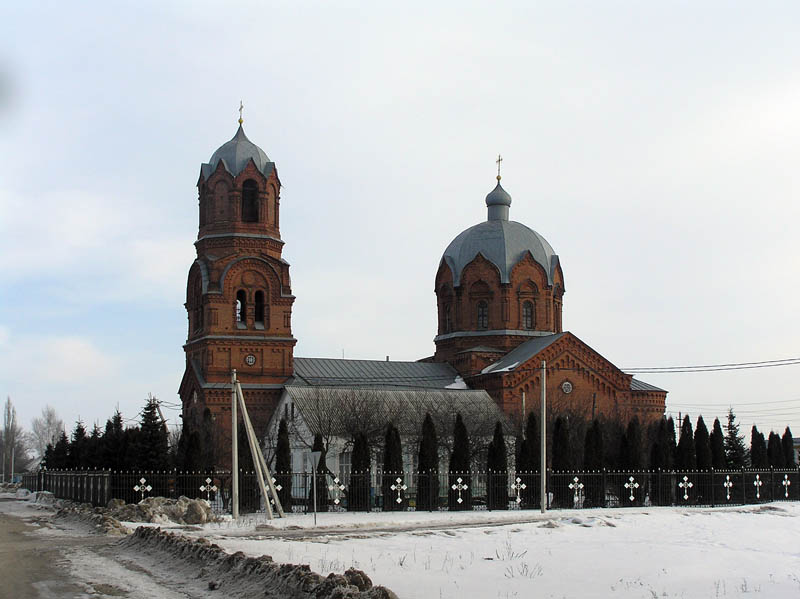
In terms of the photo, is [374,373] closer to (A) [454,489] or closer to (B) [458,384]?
(B) [458,384]

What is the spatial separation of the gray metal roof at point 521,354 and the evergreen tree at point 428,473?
15.1 m

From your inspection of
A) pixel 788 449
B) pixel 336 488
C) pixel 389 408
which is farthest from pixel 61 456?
pixel 788 449

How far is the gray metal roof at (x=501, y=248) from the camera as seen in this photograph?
57.5 m

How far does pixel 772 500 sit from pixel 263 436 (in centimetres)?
2263

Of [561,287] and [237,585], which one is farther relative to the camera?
[561,287]

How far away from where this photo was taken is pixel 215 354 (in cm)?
4966

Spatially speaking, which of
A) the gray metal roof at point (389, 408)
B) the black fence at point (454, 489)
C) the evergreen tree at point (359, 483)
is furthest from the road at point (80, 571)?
the gray metal roof at point (389, 408)

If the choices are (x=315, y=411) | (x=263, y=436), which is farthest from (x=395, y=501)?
(x=263, y=436)

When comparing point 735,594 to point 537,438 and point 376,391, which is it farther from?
point 376,391

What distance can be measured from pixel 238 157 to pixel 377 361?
46.2ft

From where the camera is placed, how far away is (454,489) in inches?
1441

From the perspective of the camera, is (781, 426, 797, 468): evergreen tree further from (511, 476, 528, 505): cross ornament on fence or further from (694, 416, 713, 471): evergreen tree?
(511, 476, 528, 505): cross ornament on fence

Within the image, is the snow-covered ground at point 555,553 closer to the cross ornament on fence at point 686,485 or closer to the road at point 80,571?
the road at point 80,571

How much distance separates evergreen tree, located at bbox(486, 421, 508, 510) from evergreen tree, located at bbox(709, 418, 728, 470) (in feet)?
33.3
